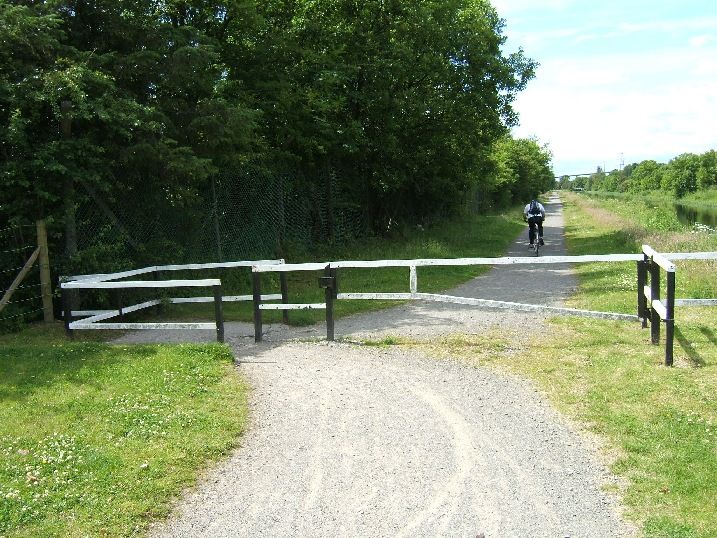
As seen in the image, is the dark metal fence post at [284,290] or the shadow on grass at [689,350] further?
the dark metal fence post at [284,290]

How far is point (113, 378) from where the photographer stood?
7.13 metres

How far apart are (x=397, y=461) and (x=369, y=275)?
1060cm

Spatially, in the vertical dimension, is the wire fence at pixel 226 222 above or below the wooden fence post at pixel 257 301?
above

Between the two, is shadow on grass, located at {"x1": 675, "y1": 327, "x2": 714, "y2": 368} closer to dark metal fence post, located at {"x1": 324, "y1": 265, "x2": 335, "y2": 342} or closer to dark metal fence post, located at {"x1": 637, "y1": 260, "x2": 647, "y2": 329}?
dark metal fence post, located at {"x1": 637, "y1": 260, "x2": 647, "y2": 329}

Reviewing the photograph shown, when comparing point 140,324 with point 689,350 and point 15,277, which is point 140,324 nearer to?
point 15,277

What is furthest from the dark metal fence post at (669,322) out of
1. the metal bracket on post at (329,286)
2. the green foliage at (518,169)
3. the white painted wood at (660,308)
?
the green foliage at (518,169)

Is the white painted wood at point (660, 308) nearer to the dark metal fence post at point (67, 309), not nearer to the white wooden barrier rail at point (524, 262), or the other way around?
the white wooden barrier rail at point (524, 262)

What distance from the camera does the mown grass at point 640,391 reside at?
14.3ft

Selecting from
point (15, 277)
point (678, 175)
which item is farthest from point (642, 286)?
point (678, 175)

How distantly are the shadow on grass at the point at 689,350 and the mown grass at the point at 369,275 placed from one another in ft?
16.0

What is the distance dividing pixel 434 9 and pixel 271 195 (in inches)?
322

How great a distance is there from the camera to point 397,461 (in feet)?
16.8

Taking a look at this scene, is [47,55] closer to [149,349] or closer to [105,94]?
[105,94]

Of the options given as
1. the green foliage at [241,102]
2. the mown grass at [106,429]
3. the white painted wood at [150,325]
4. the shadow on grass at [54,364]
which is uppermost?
the green foliage at [241,102]
